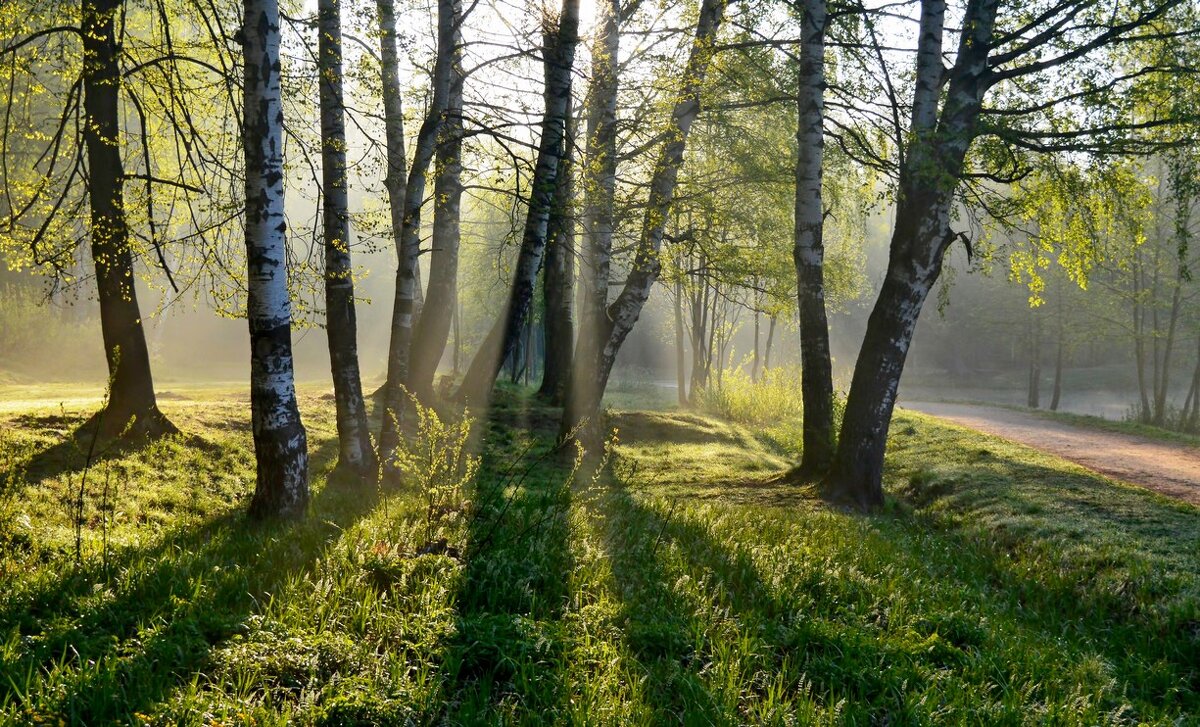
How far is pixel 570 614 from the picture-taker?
445 cm

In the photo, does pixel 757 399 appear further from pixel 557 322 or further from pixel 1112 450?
pixel 1112 450

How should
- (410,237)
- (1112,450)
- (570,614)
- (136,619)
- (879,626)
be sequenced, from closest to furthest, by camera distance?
(136,619) < (570,614) < (879,626) < (410,237) < (1112,450)

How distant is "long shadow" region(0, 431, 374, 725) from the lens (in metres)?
3.13

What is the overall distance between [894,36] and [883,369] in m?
5.22

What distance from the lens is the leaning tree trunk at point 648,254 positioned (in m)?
11.8

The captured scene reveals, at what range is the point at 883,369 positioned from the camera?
9.94 m

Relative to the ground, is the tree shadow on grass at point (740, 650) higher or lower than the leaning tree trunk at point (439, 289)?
lower

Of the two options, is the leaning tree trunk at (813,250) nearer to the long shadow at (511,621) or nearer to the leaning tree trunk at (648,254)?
the leaning tree trunk at (648,254)

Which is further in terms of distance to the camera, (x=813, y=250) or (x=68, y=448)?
(x=813, y=250)

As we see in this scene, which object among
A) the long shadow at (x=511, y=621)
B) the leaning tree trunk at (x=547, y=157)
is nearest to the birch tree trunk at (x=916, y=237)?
the leaning tree trunk at (x=547, y=157)

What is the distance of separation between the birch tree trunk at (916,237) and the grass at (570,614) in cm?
188

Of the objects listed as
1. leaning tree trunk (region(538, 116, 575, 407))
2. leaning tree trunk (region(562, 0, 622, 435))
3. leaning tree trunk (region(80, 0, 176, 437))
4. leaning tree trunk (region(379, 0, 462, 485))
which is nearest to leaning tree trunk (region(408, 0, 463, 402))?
leaning tree trunk (region(379, 0, 462, 485))

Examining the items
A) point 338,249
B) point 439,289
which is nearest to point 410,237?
point 338,249

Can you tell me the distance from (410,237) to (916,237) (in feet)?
21.1
